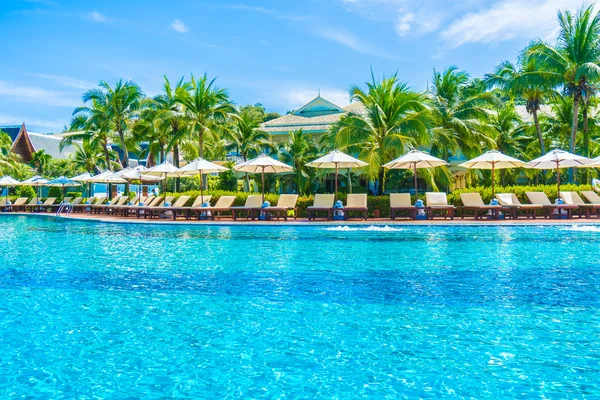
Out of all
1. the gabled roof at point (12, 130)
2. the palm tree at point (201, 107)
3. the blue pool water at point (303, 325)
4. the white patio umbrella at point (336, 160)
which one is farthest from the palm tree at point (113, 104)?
the blue pool water at point (303, 325)

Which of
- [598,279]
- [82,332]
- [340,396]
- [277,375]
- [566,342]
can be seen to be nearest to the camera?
[340,396]

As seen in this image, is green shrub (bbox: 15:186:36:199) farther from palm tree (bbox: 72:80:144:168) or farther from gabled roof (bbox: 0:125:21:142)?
gabled roof (bbox: 0:125:21:142)

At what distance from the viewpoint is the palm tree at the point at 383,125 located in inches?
769

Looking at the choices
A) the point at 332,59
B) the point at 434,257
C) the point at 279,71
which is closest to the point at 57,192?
the point at 279,71

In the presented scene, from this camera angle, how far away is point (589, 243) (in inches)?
423

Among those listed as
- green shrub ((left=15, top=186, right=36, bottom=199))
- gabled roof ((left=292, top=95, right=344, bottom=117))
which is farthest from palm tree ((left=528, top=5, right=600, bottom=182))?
green shrub ((left=15, top=186, right=36, bottom=199))

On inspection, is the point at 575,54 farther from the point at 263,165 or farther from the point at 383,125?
the point at 263,165

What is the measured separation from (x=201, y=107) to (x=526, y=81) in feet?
54.4

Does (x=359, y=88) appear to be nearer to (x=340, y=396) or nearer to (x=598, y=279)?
(x=598, y=279)

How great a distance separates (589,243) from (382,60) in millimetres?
15402

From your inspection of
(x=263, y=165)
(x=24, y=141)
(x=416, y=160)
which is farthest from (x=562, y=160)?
(x=24, y=141)

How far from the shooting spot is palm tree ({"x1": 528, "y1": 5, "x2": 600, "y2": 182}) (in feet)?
72.1

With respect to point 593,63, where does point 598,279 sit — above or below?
below

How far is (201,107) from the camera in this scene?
2578cm
